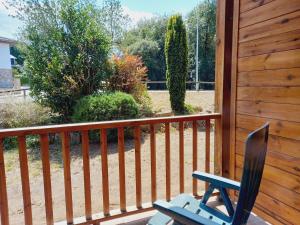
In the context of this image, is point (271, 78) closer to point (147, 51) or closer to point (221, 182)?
point (221, 182)

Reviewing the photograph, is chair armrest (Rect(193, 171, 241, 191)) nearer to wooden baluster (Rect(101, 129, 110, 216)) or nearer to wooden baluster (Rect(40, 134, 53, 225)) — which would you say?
wooden baluster (Rect(101, 129, 110, 216))

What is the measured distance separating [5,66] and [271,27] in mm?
20896

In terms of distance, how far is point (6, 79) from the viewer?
61.5 ft

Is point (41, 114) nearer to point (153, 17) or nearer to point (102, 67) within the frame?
point (102, 67)

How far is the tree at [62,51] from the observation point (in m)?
6.55

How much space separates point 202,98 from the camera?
9.94 metres

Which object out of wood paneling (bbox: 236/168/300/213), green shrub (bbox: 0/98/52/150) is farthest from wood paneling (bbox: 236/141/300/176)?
green shrub (bbox: 0/98/52/150)

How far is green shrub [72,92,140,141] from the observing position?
18.5ft

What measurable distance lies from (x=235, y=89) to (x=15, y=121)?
5707 millimetres

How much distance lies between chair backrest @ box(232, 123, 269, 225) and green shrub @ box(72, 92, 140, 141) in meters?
4.65

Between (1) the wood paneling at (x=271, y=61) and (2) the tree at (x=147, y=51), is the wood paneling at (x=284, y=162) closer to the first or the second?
(1) the wood paneling at (x=271, y=61)

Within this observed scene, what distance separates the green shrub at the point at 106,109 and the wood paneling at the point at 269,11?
3964 mm

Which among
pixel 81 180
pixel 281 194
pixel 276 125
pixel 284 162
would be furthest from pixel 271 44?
pixel 81 180

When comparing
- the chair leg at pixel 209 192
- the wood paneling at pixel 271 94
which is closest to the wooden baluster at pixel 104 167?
the chair leg at pixel 209 192
